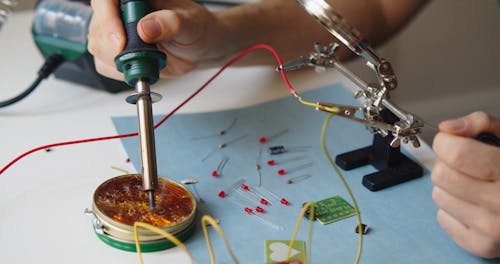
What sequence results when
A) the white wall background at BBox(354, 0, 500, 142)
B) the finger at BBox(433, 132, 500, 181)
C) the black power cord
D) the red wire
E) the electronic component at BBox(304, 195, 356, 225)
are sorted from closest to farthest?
the finger at BBox(433, 132, 500, 181) < the electronic component at BBox(304, 195, 356, 225) < the red wire < the black power cord < the white wall background at BBox(354, 0, 500, 142)

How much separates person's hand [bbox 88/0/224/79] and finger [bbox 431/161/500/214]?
392 mm

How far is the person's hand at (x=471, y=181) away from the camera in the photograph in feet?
2.04

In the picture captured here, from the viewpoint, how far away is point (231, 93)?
107 centimetres

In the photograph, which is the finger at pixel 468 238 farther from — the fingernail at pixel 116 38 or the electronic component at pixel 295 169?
the fingernail at pixel 116 38

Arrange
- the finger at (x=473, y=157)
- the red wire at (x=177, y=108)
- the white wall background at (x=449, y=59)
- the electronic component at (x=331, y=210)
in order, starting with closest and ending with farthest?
the finger at (x=473, y=157)
the electronic component at (x=331, y=210)
the red wire at (x=177, y=108)
the white wall background at (x=449, y=59)

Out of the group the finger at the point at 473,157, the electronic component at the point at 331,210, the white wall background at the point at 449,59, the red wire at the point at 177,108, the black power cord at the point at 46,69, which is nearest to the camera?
the finger at the point at 473,157

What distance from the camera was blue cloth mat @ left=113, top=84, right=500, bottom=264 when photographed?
0.69 m

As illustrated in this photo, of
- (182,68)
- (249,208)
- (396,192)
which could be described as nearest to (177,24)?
(182,68)

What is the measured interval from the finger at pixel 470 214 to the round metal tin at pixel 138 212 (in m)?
0.29

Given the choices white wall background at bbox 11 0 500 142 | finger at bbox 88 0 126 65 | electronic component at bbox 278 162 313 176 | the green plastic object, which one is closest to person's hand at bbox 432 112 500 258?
electronic component at bbox 278 162 313 176

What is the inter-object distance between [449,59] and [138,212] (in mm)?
1332

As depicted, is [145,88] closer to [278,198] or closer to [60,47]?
[278,198]

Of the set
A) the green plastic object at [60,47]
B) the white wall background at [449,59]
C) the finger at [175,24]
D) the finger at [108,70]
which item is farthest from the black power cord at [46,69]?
the white wall background at [449,59]

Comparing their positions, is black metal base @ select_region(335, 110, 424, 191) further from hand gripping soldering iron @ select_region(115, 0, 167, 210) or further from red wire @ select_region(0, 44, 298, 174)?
hand gripping soldering iron @ select_region(115, 0, 167, 210)
